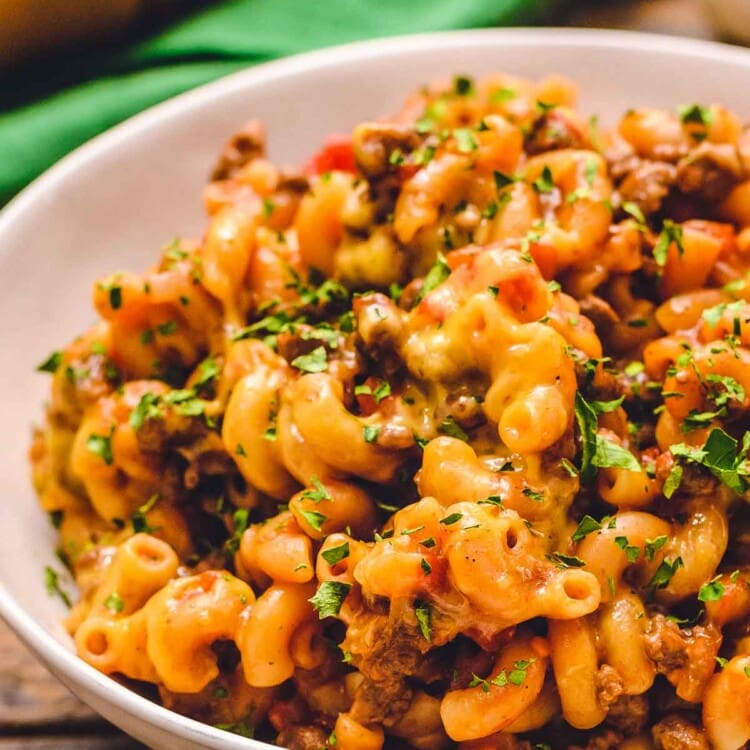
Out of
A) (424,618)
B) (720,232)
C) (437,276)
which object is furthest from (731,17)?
(424,618)

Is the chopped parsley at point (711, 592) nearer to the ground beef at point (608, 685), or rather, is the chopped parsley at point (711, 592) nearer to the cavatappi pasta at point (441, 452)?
the cavatappi pasta at point (441, 452)

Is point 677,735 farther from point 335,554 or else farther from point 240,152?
point 240,152

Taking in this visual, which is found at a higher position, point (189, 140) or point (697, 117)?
point (697, 117)

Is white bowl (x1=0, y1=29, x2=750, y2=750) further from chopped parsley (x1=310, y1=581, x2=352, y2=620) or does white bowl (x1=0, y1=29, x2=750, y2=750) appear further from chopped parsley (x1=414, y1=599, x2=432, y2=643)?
chopped parsley (x1=414, y1=599, x2=432, y2=643)

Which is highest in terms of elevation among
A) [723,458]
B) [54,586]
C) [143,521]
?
[723,458]

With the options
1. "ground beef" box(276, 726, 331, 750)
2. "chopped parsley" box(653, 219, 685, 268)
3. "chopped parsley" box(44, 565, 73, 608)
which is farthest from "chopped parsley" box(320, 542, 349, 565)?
"chopped parsley" box(653, 219, 685, 268)

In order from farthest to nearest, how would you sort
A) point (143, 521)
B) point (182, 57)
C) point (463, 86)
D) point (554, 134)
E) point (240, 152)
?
point (182, 57)
point (240, 152)
point (463, 86)
point (554, 134)
point (143, 521)

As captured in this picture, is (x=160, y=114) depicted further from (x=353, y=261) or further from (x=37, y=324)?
(x=353, y=261)
